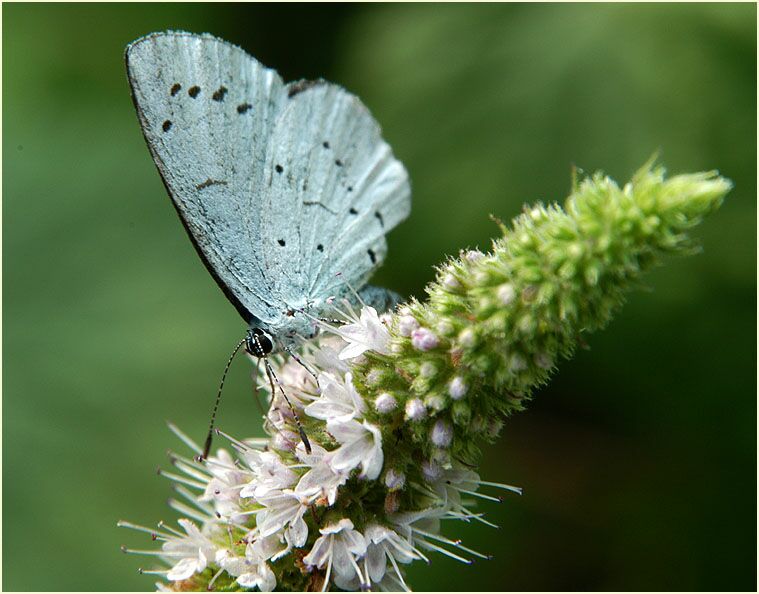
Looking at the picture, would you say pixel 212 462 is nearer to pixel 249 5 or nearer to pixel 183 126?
pixel 183 126

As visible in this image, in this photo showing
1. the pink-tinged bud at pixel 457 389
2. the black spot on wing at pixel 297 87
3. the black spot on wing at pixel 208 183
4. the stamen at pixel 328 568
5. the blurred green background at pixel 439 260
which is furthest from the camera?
the blurred green background at pixel 439 260

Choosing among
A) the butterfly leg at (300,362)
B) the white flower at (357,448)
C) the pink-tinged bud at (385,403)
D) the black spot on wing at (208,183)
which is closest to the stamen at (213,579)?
the white flower at (357,448)

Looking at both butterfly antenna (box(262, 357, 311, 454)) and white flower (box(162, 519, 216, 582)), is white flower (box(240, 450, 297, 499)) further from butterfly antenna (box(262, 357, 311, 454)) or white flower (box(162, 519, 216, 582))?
white flower (box(162, 519, 216, 582))

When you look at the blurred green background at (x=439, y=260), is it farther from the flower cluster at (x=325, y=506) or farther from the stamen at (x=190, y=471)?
the flower cluster at (x=325, y=506)

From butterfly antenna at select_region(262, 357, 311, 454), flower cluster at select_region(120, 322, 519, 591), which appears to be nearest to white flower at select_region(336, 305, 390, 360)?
flower cluster at select_region(120, 322, 519, 591)

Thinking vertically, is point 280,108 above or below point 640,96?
below

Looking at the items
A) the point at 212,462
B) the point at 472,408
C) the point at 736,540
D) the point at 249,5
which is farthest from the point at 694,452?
the point at 249,5
